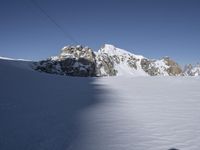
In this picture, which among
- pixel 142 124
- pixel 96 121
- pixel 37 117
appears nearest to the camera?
pixel 142 124

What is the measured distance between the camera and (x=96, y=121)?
287 inches

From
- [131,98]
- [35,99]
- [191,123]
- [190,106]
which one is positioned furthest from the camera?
[131,98]

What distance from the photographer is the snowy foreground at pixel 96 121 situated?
18.1ft

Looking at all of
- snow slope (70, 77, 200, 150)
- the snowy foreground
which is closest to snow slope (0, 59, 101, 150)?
the snowy foreground

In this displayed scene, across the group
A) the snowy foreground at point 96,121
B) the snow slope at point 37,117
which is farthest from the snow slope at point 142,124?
the snow slope at point 37,117

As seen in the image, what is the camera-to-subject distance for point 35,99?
32.5 feet

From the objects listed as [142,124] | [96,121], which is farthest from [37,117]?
[142,124]

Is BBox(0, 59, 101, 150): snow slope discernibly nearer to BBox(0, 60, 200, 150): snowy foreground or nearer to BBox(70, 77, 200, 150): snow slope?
BBox(0, 60, 200, 150): snowy foreground

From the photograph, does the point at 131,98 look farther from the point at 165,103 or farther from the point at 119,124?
the point at 119,124

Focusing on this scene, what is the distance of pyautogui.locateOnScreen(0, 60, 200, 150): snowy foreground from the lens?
18.1 ft

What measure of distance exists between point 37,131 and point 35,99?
3772 mm

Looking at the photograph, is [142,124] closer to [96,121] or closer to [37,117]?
[96,121]

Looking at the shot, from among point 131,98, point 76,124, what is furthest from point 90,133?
point 131,98

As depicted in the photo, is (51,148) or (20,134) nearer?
(51,148)
